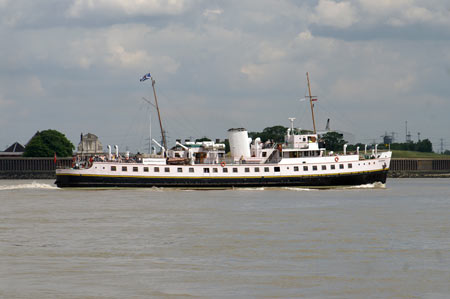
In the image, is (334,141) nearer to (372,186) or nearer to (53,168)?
(53,168)

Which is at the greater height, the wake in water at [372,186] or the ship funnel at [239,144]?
the ship funnel at [239,144]

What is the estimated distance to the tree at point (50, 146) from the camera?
160 m

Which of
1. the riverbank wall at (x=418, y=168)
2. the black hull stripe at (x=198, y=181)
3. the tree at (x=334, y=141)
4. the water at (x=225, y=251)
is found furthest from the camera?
the tree at (x=334, y=141)

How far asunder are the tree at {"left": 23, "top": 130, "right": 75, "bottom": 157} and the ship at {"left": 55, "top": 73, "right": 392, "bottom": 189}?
93.0 meters

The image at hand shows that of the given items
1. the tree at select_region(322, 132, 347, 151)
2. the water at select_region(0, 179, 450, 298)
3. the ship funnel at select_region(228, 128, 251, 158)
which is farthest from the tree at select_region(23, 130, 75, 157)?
the water at select_region(0, 179, 450, 298)

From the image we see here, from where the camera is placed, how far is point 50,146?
161 m

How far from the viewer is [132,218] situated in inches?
1519

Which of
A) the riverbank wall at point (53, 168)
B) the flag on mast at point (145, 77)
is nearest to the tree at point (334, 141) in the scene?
the riverbank wall at point (53, 168)

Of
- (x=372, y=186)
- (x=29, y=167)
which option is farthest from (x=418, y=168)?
(x=372, y=186)

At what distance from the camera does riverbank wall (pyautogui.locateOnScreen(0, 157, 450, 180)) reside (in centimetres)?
15300

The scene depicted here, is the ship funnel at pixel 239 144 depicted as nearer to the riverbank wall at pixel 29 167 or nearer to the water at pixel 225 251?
the water at pixel 225 251

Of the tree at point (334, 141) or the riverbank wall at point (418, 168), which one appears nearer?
the riverbank wall at point (418, 168)

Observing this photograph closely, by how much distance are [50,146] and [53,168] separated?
798 centimetres

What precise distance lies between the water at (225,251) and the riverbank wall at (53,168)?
109388mm
